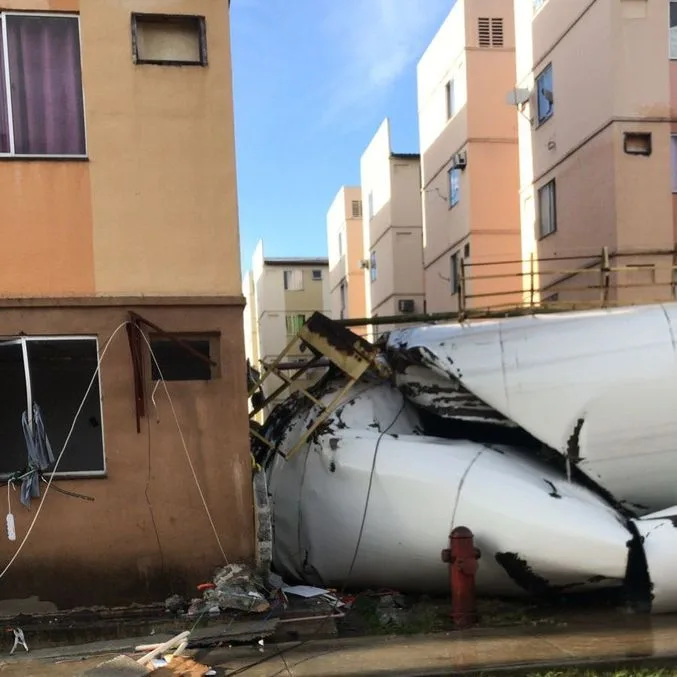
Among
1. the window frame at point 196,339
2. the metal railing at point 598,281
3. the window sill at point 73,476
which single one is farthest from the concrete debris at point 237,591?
the metal railing at point 598,281

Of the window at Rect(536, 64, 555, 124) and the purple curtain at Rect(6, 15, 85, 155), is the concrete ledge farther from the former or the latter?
the window at Rect(536, 64, 555, 124)

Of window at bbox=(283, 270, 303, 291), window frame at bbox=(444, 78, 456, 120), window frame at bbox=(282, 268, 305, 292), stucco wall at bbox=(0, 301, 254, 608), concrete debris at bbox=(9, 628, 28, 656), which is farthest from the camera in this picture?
window at bbox=(283, 270, 303, 291)

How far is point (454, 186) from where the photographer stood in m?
19.5

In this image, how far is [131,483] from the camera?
6.14 m

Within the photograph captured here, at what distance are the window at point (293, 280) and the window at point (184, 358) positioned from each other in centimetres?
3308

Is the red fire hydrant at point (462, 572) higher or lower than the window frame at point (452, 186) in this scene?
lower

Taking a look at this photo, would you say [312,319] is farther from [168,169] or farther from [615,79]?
[615,79]

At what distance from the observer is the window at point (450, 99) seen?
19.4 meters

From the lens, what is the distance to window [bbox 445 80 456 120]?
63.6ft

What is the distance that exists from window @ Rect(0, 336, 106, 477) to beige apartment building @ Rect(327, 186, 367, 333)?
24200mm

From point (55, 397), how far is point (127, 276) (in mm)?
1525

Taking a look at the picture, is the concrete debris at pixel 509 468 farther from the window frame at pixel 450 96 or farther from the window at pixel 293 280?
the window at pixel 293 280

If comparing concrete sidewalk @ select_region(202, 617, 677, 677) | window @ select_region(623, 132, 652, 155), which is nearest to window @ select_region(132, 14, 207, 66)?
concrete sidewalk @ select_region(202, 617, 677, 677)

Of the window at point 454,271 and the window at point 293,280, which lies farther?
the window at point 293,280
